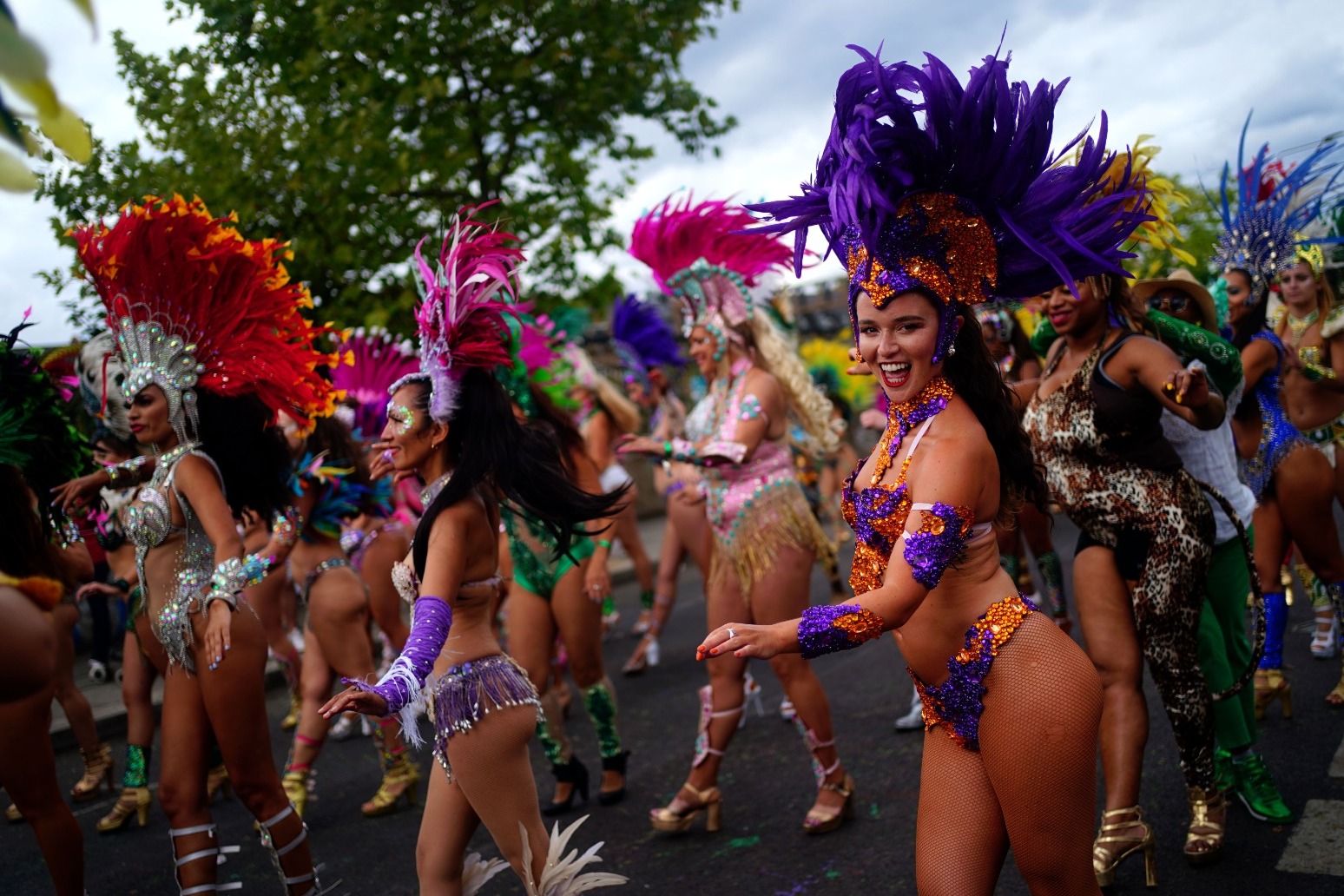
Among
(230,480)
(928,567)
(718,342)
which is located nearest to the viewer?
(928,567)

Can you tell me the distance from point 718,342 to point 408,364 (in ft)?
8.19

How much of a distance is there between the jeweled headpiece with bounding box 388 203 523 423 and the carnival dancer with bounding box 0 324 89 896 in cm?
153

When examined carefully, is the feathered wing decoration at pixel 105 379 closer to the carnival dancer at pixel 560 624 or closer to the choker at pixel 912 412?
the carnival dancer at pixel 560 624

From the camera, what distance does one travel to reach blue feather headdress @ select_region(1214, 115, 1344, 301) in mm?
5250

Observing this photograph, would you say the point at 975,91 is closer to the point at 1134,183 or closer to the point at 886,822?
the point at 1134,183

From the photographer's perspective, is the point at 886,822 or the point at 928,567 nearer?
the point at 928,567

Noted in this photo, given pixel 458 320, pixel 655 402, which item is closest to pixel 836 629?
pixel 458 320

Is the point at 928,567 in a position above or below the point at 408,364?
below

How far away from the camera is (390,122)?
9.73 meters

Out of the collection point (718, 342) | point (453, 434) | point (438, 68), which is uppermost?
point (438, 68)

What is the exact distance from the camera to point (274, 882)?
15.9ft

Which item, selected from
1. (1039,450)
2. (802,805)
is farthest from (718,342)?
(802,805)

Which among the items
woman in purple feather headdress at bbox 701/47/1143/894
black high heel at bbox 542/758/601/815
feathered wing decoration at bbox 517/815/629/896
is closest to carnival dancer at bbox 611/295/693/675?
black high heel at bbox 542/758/601/815

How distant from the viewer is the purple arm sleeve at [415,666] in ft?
9.02
